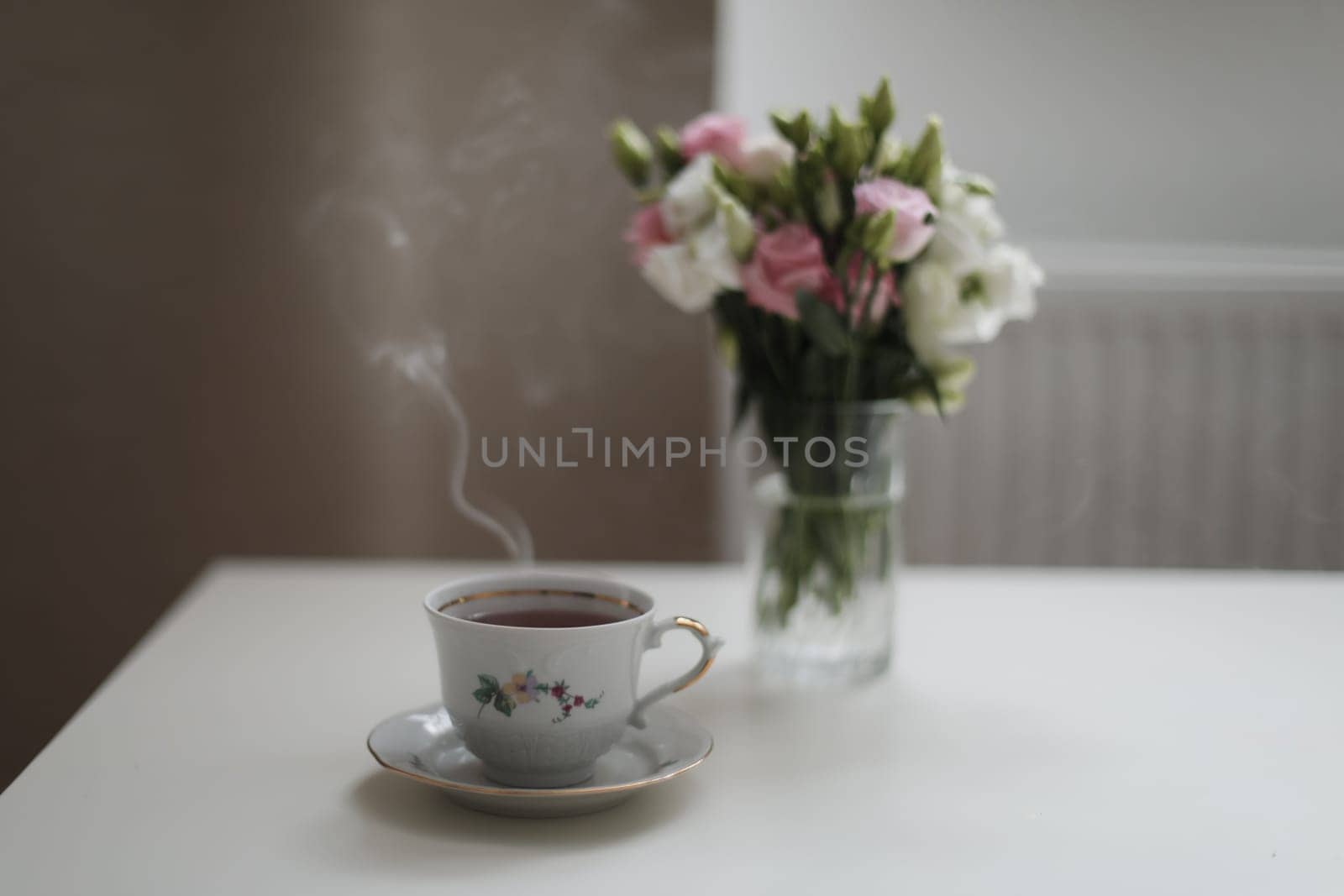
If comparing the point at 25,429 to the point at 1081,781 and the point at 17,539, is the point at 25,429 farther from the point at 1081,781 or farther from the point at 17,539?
the point at 1081,781

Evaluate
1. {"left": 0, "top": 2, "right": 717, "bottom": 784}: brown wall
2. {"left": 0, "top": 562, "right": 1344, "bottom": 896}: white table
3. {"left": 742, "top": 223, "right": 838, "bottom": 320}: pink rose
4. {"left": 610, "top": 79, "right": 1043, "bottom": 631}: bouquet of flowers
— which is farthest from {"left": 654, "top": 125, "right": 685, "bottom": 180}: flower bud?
{"left": 0, "top": 2, "right": 717, "bottom": 784}: brown wall

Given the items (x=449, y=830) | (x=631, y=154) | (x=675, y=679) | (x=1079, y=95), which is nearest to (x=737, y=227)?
(x=631, y=154)

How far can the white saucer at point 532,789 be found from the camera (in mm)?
547

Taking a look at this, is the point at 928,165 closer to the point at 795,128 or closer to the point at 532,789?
the point at 795,128

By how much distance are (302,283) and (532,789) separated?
1.27 meters

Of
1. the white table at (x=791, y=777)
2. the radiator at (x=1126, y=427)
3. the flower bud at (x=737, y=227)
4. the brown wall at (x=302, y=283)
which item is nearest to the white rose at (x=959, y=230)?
the flower bud at (x=737, y=227)

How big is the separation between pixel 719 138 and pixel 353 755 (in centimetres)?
42

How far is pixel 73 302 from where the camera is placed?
5.53 ft

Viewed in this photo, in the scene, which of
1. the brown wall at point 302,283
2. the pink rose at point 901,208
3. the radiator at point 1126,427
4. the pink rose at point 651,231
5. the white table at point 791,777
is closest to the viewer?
the white table at point 791,777

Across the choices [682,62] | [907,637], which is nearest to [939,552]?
[682,62]

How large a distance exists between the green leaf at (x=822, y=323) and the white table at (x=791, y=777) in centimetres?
21

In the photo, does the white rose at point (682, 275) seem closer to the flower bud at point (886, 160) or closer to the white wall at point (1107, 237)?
the flower bud at point (886, 160)

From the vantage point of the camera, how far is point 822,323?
2.37 feet

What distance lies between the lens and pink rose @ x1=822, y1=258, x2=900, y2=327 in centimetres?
73
